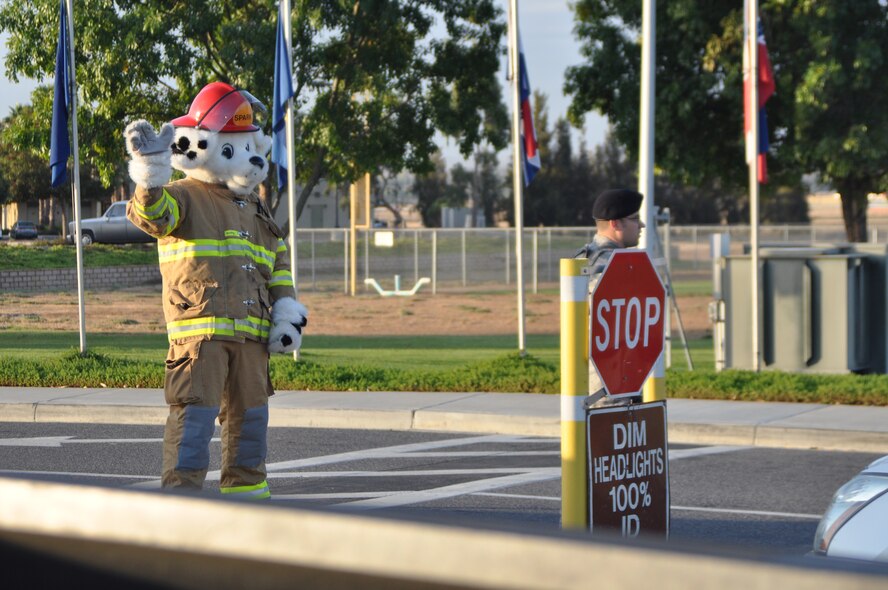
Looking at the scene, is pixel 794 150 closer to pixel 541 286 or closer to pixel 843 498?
pixel 541 286

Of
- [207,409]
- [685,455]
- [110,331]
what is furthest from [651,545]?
[110,331]

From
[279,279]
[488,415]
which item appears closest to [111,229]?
[488,415]

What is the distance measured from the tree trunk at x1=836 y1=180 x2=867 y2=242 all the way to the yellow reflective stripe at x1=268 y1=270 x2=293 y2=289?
21.5 m

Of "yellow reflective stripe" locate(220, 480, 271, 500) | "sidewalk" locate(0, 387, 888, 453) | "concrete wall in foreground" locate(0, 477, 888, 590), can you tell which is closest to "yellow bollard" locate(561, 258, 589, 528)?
"yellow reflective stripe" locate(220, 480, 271, 500)

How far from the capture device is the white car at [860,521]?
13.9 feet

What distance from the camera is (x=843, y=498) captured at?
4863 millimetres

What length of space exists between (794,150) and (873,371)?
381 inches

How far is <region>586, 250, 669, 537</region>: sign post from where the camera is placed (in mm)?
4996

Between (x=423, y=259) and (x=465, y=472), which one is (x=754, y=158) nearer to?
(x=465, y=472)

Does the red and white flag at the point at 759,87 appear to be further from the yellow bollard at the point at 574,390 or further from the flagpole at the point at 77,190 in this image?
the yellow bollard at the point at 574,390

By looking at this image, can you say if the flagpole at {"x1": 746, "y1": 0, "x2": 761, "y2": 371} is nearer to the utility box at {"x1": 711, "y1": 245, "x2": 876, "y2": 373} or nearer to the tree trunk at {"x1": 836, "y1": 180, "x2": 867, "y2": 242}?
Answer: the utility box at {"x1": 711, "y1": 245, "x2": 876, "y2": 373}

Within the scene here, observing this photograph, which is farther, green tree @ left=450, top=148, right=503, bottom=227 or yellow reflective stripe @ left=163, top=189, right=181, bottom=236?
green tree @ left=450, top=148, right=503, bottom=227

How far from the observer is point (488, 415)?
36.5ft

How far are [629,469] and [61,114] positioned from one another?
34.6 ft
